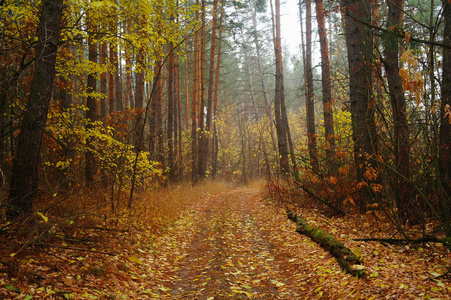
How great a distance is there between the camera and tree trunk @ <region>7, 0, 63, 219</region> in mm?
4723

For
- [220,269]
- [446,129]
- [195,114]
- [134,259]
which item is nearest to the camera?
[220,269]

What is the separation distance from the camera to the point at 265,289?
4402mm

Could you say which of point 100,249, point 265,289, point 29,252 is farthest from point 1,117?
point 265,289

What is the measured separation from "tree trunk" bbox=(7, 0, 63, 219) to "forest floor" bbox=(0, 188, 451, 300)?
1003mm

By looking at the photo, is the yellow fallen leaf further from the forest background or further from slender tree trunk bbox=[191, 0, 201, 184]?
slender tree trunk bbox=[191, 0, 201, 184]

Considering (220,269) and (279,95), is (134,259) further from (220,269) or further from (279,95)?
(279,95)

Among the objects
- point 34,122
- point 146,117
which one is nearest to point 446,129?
point 146,117

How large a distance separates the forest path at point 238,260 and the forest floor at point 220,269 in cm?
2

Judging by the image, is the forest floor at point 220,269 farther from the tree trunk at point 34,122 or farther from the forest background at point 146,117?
the tree trunk at point 34,122

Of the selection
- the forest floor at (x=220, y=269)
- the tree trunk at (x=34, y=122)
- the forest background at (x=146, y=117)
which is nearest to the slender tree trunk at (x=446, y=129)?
the forest background at (x=146, y=117)

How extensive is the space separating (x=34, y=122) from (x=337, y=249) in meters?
5.44

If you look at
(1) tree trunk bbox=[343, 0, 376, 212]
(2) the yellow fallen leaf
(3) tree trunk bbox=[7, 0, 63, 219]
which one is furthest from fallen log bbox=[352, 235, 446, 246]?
(3) tree trunk bbox=[7, 0, 63, 219]

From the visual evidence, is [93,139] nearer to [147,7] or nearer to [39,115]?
[39,115]

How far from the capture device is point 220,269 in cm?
509
